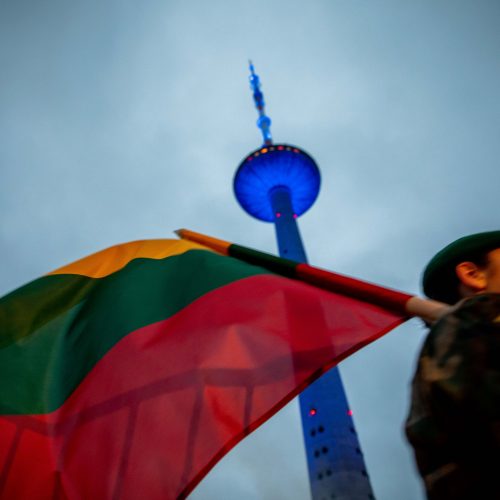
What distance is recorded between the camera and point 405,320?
2.28 meters

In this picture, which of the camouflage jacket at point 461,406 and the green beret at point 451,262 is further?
the green beret at point 451,262

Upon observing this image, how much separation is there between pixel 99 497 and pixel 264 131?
3054 cm

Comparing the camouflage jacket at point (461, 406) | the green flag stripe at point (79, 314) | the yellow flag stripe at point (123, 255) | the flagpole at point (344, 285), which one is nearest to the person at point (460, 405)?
the camouflage jacket at point (461, 406)

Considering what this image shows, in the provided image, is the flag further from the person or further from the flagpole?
the person

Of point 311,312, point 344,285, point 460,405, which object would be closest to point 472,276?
point 344,285

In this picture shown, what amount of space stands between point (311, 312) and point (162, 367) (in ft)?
3.27

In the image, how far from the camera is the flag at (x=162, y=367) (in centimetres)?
223

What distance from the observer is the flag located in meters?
2.23

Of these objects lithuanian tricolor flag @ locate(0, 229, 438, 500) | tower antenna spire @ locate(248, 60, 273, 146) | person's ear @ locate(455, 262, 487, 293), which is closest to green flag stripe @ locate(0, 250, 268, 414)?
lithuanian tricolor flag @ locate(0, 229, 438, 500)

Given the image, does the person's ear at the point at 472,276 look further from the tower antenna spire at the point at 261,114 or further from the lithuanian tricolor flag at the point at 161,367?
the tower antenna spire at the point at 261,114

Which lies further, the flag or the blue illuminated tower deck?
the blue illuminated tower deck

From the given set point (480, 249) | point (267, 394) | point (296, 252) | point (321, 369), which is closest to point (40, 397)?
point (267, 394)

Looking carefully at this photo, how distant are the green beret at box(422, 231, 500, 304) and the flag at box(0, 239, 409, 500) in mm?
227

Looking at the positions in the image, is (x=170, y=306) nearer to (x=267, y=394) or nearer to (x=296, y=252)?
(x=267, y=394)
